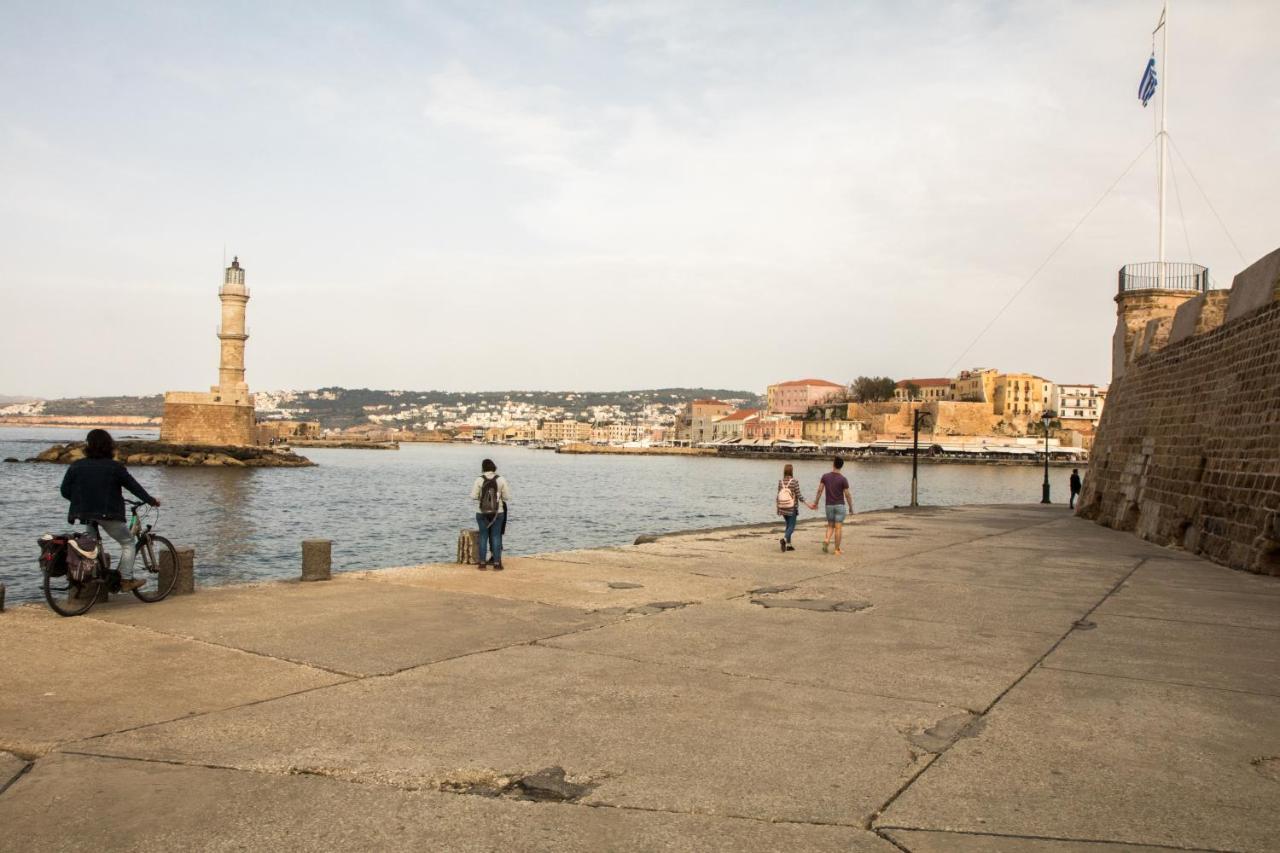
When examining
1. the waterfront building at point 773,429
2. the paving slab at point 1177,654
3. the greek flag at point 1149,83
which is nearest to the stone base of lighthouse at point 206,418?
the greek flag at point 1149,83

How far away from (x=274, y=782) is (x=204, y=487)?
6536 cm

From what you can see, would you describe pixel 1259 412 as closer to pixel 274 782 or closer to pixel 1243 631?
pixel 1243 631

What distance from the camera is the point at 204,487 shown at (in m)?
63.5

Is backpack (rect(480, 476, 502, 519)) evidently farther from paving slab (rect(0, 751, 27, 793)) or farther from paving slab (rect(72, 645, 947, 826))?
paving slab (rect(0, 751, 27, 793))

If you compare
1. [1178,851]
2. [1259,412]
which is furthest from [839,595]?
[1259,412]

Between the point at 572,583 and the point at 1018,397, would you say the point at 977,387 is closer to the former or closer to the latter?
the point at 1018,397

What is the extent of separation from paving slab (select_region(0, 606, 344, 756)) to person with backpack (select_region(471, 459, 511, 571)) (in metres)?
5.19

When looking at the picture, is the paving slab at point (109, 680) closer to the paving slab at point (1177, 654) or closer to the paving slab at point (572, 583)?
the paving slab at point (572, 583)

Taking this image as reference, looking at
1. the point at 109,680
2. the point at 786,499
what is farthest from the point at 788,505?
the point at 109,680

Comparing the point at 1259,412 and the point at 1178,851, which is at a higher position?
the point at 1259,412

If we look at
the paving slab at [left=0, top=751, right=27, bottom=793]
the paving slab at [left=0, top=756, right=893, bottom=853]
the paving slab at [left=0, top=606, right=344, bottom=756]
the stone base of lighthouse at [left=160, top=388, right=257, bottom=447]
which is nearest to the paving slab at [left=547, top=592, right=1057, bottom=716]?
the paving slab at [left=0, top=606, right=344, bottom=756]

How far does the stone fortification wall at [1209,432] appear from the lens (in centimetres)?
1384

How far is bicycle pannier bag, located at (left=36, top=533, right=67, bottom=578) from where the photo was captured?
8.22m

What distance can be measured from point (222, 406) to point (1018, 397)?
132 meters
